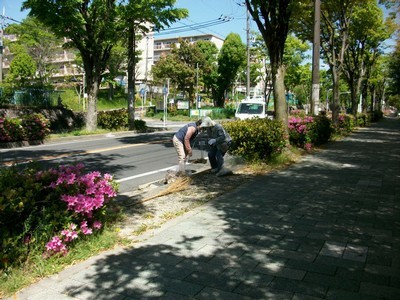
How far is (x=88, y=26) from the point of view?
18.9 metres

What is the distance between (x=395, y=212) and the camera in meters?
5.75

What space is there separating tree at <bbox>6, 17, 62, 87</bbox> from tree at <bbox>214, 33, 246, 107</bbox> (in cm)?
1895

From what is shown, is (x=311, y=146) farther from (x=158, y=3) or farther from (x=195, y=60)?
(x=195, y=60)

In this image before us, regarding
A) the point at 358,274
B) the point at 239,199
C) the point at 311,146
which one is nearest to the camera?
the point at 358,274

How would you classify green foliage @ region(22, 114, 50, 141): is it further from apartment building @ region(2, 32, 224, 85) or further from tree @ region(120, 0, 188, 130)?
apartment building @ region(2, 32, 224, 85)

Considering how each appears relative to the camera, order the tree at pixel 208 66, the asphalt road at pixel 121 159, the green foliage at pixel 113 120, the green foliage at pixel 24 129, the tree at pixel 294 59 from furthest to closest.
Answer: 1. the tree at pixel 208 66
2. the tree at pixel 294 59
3. the green foliage at pixel 113 120
4. the green foliage at pixel 24 129
5. the asphalt road at pixel 121 159

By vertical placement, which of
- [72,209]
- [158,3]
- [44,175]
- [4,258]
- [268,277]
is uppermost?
[158,3]

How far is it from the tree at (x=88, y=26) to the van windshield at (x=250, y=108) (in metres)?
7.51

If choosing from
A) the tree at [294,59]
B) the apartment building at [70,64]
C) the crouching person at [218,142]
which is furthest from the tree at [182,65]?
the crouching person at [218,142]

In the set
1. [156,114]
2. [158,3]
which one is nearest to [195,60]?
[156,114]

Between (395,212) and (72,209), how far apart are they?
186 inches

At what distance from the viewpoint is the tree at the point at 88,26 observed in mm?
16828

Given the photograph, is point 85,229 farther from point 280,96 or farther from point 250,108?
point 250,108

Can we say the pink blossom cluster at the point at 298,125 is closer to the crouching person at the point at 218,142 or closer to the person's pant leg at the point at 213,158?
the person's pant leg at the point at 213,158
